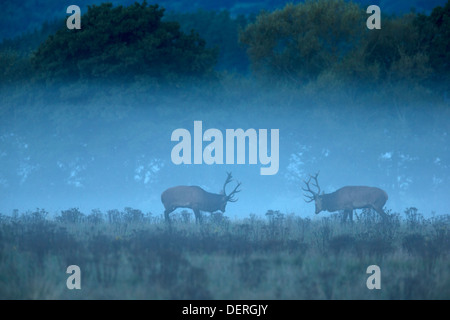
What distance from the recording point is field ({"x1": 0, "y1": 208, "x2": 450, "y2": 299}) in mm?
8422

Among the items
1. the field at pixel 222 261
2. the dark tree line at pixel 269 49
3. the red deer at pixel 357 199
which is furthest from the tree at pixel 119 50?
the field at pixel 222 261

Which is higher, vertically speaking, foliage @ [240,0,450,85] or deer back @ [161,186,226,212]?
foliage @ [240,0,450,85]

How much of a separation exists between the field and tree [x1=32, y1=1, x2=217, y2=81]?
39.5 feet

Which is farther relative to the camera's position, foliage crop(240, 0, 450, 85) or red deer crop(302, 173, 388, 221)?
foliage crop(240, 0, 450, 85)

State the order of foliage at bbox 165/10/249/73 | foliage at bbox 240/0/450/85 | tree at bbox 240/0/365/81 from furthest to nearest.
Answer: foliage at bbox 165/10/249/73, tree at bbox 240/0/365/81, foliage at bbox 240/0/450/85

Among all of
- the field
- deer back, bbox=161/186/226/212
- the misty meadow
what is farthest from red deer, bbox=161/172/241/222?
the misty meadow

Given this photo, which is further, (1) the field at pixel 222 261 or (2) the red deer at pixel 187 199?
(2) the red deer at pixel 187 199

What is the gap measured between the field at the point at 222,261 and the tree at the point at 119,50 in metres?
12.1

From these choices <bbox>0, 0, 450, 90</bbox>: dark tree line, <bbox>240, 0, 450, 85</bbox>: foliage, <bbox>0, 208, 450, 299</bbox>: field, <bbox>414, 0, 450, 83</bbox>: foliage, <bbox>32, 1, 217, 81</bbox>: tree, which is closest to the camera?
<bbox>0, 208, 450, 299</bbox>: field

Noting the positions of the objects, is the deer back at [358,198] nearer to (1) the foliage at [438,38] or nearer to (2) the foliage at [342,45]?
(2) the foliage at [342,45]

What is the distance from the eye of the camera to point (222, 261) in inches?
403

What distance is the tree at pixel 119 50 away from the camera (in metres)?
25.4

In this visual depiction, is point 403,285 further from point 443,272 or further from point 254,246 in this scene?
point 254,246

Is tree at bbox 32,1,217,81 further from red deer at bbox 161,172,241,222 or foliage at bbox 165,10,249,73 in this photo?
red deer at bbox 161,172,241,222
